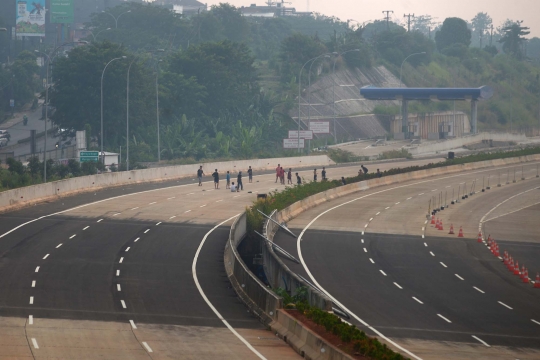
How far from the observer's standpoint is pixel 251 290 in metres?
31.5

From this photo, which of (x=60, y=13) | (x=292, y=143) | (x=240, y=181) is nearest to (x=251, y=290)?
(x=240, y=181)

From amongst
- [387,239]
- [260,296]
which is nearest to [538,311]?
[260,296]

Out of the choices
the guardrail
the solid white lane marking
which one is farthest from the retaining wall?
the guardrail

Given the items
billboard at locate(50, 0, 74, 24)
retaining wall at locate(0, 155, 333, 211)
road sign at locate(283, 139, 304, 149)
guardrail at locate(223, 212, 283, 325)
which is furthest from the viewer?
billboard at locate(50, 0, 74, 24)

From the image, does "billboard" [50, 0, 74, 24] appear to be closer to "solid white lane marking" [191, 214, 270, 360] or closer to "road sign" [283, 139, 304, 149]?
"road sign" [283, 139, 304, 149]

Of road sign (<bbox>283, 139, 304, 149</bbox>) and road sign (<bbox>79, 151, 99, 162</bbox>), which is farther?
road sign (<bbox>283, 139, 304, 149</bbox>)

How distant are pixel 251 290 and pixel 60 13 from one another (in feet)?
493

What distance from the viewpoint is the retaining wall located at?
53397mm

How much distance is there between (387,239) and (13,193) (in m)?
21.3

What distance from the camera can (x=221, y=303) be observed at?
31.8 m

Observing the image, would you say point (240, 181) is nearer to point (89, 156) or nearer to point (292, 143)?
point (89, 156)

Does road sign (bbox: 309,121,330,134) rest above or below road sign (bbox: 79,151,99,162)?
above

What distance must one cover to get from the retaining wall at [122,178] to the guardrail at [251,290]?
17.7m

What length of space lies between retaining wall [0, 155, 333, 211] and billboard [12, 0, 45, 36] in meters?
93.8
